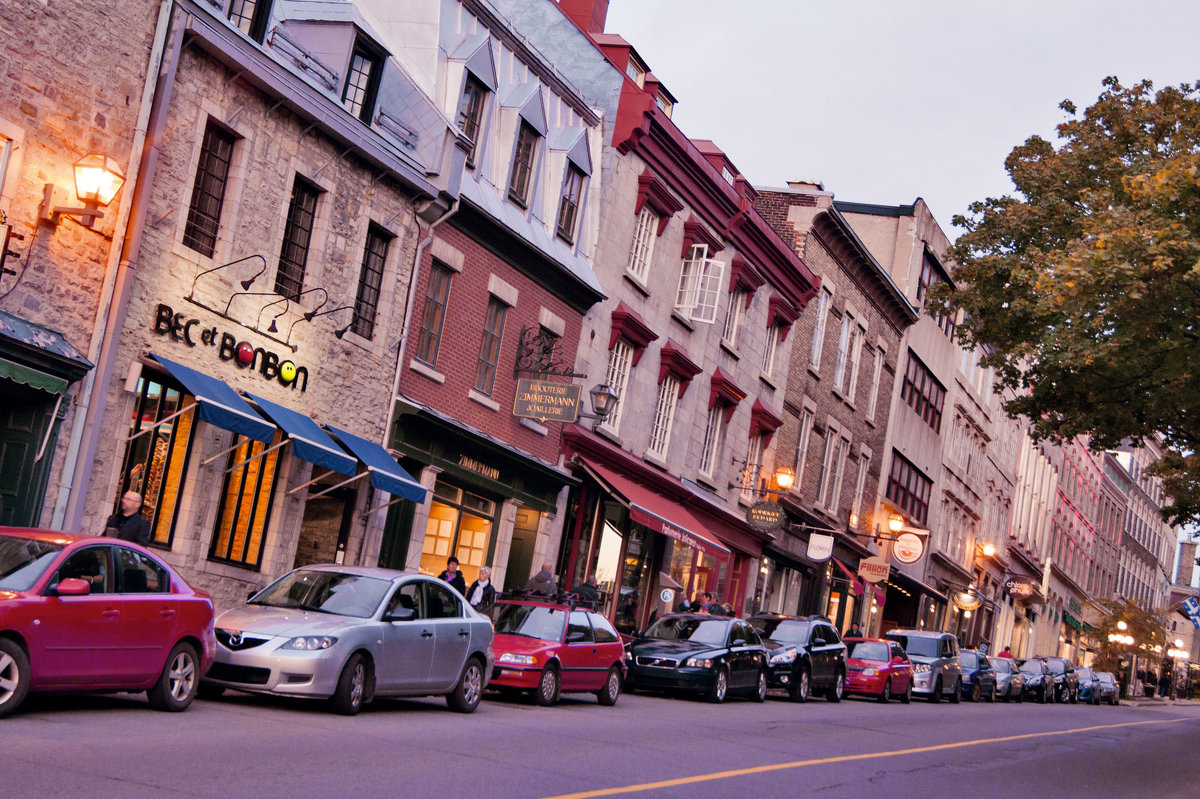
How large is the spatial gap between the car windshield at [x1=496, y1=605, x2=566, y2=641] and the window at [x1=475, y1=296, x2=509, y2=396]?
636cm

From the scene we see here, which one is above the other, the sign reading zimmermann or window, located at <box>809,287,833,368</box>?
window, located at <box>809,287,833,368</box>

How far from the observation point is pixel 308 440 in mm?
18594

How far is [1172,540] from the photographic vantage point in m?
120

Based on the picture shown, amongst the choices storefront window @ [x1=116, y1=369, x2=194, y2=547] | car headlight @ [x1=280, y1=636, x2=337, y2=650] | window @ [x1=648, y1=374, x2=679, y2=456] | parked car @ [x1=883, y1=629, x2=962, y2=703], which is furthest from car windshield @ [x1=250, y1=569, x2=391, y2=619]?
parked car @ [x1=883, y1=629, x2=962, y2=703]

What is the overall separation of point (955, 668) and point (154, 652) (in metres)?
28.0

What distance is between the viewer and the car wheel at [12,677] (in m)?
10.3

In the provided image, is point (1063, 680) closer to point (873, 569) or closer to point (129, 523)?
point (873, 569)

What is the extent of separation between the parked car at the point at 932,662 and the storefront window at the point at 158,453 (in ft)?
68.8

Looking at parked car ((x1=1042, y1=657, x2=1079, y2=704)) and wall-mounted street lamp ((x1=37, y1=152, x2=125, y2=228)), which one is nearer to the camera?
wall-mounted street lamp ((x1=37, y1=152, x2=125, y2=228))

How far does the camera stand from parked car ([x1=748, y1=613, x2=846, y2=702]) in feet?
86.6

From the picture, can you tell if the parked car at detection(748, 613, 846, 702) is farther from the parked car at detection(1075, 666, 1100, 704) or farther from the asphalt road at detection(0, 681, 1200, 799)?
the parked car at detection(1075, 666, 1100, 704)

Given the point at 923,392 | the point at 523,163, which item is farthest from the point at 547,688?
the point at 923,392

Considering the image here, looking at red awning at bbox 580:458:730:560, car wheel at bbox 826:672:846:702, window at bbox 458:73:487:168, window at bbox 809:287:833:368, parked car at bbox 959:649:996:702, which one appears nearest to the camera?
window at bbox 458:73:487:168

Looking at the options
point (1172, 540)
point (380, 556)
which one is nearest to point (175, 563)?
point (380, 556)
